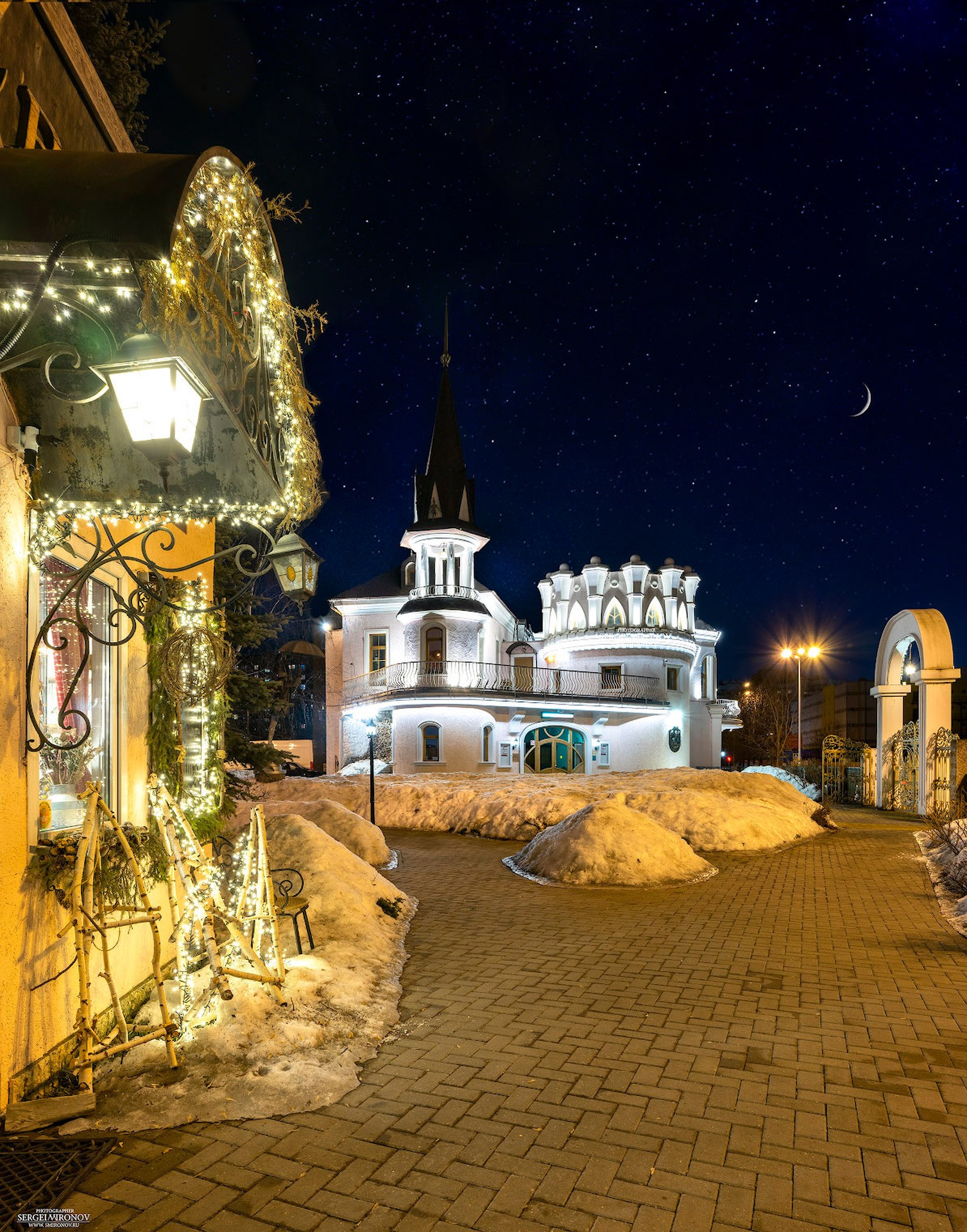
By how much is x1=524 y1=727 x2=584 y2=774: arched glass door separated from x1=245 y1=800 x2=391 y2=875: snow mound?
21.5 metres

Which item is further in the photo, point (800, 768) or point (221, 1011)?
point (800, 768)

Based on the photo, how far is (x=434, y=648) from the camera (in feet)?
108

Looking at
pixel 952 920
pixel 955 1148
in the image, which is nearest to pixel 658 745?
pixel 952 920

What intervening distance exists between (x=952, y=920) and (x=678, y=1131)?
6.28 metres

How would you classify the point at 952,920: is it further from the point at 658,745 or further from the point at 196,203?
the point at 658,745

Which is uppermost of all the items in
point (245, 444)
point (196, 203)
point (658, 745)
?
point (196, 203)

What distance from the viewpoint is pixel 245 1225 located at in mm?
3227

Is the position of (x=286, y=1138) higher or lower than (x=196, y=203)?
lower

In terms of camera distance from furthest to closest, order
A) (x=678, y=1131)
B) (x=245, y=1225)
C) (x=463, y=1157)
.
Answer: (x=678, y=1131)
(x=463, y=1157)
(x=245, y=1225)

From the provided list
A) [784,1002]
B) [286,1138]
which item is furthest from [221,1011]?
[784,1002]

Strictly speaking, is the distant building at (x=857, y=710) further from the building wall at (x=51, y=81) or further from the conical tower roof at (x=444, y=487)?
the building wall at (x=51, y=81)

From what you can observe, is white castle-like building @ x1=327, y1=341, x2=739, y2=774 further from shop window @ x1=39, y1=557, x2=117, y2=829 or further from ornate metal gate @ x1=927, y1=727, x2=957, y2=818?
shop window @ x1=39, y1=557, x2=117, y2=829

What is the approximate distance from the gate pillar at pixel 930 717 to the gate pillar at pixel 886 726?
1.73m

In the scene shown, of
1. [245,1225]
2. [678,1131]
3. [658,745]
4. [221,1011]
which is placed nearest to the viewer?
[245,1225]
